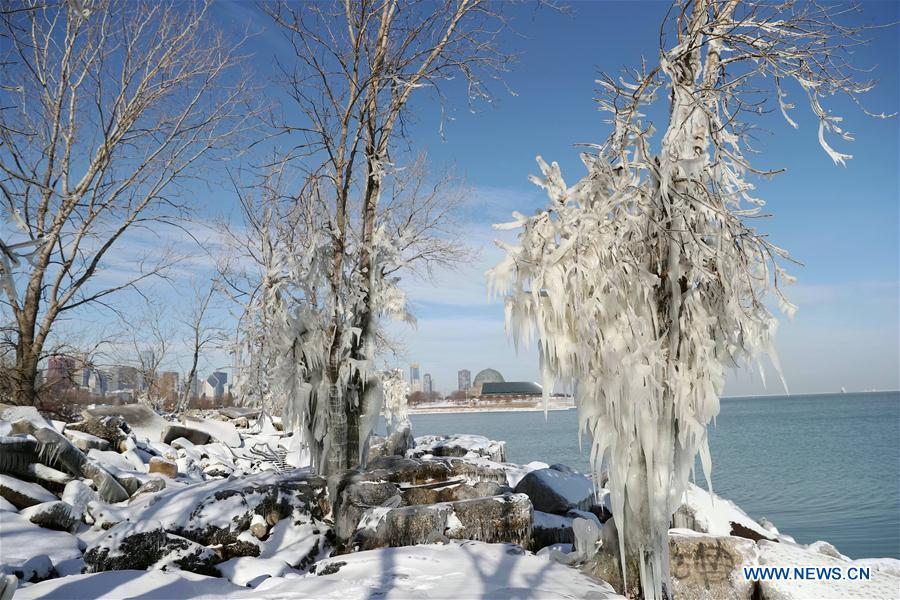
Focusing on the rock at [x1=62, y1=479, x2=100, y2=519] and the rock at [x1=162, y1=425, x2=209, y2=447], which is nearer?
the rock at [x1=62, y1=479, x2=100, y2=519]

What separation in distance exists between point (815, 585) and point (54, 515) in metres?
8.20

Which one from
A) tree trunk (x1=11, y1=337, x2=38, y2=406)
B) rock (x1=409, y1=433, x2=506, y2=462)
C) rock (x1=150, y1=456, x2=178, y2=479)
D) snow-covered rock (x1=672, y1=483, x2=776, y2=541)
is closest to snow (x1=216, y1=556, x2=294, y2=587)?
snow-covered rock (x1=672, y1=483, x2=776, y2=541)

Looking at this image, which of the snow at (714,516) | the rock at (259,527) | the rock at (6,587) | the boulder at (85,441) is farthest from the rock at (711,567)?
the boulder at (85,441)

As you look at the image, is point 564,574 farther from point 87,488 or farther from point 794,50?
point 87,488

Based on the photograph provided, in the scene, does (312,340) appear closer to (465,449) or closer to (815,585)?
(815,585)

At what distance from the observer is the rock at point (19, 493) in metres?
7.39

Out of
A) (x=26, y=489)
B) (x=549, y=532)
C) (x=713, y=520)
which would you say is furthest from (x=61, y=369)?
(x=713, y=520)

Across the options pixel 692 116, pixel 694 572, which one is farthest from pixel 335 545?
pixel 692 116

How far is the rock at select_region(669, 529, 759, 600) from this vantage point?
207 inches

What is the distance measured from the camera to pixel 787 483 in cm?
1889

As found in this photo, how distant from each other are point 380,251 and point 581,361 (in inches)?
198

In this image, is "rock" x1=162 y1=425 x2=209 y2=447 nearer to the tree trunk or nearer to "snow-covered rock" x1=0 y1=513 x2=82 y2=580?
the tree trunk

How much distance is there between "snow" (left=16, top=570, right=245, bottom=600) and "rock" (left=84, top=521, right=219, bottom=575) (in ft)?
2.48

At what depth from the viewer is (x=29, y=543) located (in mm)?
6555
